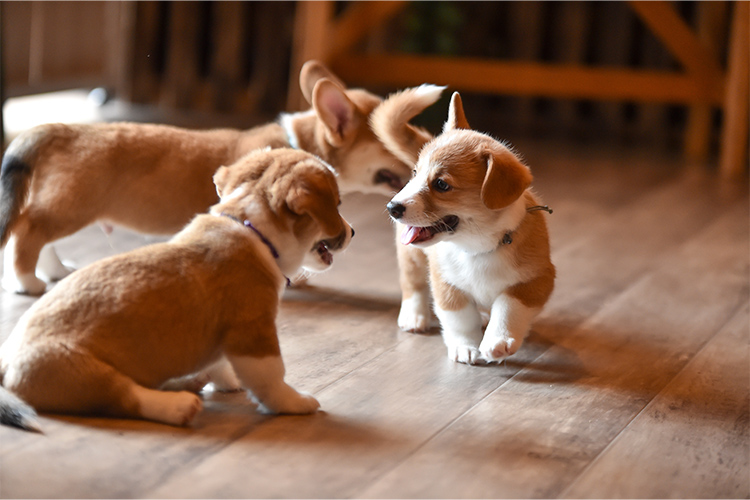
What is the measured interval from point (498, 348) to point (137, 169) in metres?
1.17

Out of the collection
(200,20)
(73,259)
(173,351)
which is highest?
(200,20)

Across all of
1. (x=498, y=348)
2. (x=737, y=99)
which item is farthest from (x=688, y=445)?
(x=737, y=99)

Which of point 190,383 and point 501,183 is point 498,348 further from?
point 190,383

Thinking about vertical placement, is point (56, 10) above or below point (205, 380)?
above

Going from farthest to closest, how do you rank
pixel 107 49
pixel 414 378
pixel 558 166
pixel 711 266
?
pixel 107 49 → pixel 558 166 → pixel 711 266 → pixel 414 378

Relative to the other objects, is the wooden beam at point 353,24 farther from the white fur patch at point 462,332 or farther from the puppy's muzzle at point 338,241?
the puppy's muzzle at point 338,241

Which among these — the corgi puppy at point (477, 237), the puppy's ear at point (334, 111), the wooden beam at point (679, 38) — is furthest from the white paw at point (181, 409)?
the wooden beam at point (679, 38)

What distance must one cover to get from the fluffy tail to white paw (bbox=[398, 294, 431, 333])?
106 centimetres

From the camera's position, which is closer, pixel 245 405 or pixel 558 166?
pixel 245 405

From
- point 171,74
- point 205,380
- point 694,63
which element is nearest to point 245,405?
point 205,380

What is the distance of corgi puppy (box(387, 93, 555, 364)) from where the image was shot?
1.95m

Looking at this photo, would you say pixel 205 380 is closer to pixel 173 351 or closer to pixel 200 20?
pixel 173 351

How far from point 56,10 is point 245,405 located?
397 cm

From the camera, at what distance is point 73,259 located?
108 inches
